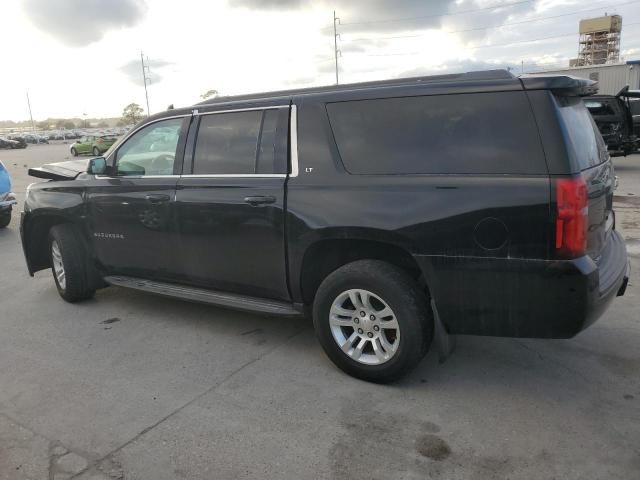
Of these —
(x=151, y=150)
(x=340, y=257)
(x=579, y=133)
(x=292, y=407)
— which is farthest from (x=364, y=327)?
(x=151, y=150)

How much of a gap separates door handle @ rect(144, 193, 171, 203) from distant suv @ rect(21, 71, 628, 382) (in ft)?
0.09

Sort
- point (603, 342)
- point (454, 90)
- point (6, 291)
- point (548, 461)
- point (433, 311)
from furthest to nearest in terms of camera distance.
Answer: point (6, 291) < point (603, 342) < point (433, 311) < point (454, 90) < point (548, 461)

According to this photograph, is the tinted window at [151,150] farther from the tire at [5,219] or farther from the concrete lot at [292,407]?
the tire at [5,219]

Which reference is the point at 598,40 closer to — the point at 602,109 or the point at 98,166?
the point at 602,109

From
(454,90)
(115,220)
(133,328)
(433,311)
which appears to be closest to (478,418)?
(433,311)

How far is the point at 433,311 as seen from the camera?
346 cm

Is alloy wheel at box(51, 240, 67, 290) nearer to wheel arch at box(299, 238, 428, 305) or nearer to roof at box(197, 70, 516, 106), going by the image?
roof at box(197, 70, 516, 106)

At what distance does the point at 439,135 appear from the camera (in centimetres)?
325

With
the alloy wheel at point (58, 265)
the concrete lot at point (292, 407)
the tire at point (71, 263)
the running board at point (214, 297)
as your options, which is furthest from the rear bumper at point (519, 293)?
the alloy wheel at point (58, 265)

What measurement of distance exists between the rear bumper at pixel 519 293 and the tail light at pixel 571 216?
0.07 meters

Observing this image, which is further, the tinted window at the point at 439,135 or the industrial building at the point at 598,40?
the industrial building at the point at 598,40

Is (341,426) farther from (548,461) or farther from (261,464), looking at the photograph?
(548,461)

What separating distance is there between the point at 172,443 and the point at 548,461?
1.97m

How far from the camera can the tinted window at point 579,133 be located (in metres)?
2.97
